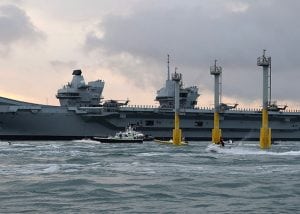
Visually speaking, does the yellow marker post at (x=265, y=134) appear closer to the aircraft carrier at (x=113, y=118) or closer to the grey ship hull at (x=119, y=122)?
the aircraft carrier at (x=113, y=118)

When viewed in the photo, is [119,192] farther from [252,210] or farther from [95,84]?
[95,84]

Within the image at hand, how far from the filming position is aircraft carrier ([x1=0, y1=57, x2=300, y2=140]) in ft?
318

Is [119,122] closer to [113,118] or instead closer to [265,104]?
[113,118]

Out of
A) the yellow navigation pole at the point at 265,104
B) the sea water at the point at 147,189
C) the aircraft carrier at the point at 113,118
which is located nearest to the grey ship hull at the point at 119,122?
the aircraft carrier at the point at 113,118

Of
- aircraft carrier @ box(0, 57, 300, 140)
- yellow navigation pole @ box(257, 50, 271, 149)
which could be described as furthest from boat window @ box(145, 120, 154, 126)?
yellow navigation pole @ box(257, 50, 271, 149)

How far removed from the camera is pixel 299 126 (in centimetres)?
11462

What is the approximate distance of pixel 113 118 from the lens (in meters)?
103

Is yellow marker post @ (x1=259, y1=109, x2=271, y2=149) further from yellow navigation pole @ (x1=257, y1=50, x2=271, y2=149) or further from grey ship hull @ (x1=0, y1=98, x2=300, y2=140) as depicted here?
grey ship hull @ (x1=0, y1=98, x2=300, y2=140)

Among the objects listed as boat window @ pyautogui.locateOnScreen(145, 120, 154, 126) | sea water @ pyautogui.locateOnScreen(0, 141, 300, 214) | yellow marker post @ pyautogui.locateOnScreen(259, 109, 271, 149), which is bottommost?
sea water @ pyautogui.locateOnScreen(0, 141, 300, 214)

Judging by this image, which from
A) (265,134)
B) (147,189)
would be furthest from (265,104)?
(147,189)

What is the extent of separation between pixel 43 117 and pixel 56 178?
230 ft

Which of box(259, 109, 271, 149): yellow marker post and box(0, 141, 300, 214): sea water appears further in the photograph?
box(259, 109, 271, 149): yellow marker post

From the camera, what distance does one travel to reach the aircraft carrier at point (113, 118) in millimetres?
96875

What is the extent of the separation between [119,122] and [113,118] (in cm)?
144
